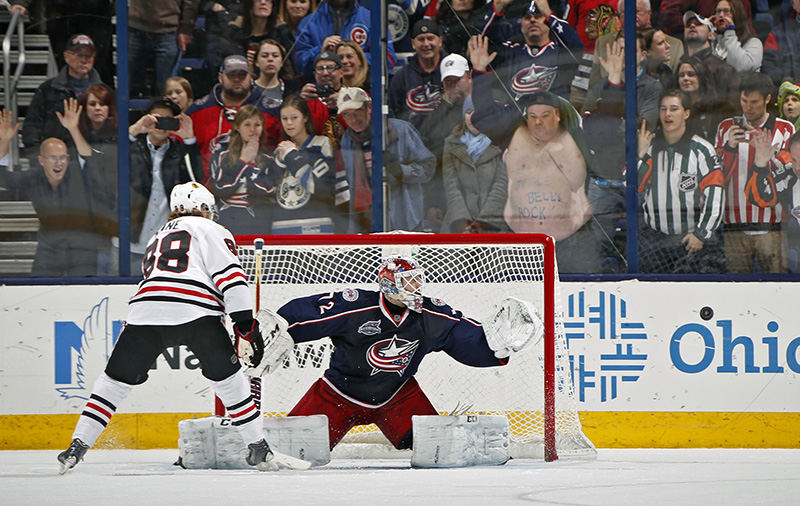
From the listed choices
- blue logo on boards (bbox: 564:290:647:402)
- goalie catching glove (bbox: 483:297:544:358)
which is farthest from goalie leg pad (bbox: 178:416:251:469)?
blue logo on boards (bbox: 564:290:647:402)

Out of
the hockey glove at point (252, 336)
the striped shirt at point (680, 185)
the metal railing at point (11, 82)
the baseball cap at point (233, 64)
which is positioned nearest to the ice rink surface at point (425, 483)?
the hockey glove at point (252, 336)

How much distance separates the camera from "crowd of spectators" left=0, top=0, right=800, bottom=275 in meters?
6.01

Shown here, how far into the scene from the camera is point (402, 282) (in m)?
4.62

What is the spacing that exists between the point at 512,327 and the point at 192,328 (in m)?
1.25

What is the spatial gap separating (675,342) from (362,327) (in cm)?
170

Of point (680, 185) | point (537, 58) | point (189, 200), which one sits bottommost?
point (189, 200)

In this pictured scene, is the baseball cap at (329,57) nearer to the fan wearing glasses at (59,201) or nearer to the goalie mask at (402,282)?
the fan wearing glasses at (59,201)

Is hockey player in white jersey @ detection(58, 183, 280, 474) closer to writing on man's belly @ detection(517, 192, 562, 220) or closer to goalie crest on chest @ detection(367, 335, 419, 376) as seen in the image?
goalie crest on chest @ detection(367, 335, 419, 376)

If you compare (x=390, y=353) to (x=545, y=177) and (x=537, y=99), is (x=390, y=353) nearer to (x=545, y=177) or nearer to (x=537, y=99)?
(x=545, y=177)

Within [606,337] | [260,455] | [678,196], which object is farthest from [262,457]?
[678,196]

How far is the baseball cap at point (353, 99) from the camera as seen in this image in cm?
618

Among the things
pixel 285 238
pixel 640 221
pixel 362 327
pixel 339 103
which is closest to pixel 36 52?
pixel 339 103

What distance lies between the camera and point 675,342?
5.51 m

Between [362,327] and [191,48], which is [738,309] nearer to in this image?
[362,327]
